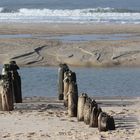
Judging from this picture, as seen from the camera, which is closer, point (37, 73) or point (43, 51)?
point (37, 73)

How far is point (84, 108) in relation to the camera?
16.2 meters

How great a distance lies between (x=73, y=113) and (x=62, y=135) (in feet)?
8.89

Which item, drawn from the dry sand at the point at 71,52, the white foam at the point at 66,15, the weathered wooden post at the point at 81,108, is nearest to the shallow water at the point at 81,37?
the dry sand at the point at 71,52

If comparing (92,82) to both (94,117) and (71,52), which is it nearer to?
(71,52)

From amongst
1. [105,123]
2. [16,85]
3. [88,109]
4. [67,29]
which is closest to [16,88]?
[16,85]

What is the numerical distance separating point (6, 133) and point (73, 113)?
8.88 feet

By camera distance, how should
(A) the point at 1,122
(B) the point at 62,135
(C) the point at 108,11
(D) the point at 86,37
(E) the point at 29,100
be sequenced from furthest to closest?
(C) the point at 108,11 → (D) the point at 86,37 → (E) the point at 29,100 → (A) the point at 1,122 → (B) the point at 62,135

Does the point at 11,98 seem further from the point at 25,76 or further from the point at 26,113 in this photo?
the point at 25,76

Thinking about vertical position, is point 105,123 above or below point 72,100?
below

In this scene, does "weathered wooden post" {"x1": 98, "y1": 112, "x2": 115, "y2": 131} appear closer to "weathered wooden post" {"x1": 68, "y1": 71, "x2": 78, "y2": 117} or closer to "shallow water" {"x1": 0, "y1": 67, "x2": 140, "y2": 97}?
"weathered wooden post" {"x1": 68, "y1": 71, "x2": 78, "y2": 117}

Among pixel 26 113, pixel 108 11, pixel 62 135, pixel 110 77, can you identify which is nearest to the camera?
pixel 62 135

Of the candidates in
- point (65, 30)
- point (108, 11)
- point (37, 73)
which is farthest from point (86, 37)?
point (108, 11)

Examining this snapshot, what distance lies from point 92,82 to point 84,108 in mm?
7508

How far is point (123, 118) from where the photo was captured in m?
16.8
